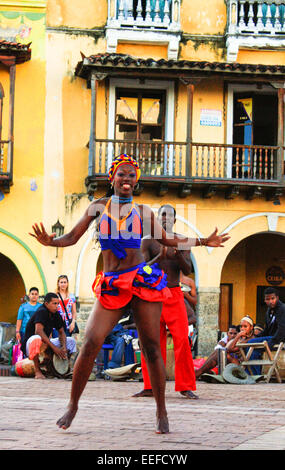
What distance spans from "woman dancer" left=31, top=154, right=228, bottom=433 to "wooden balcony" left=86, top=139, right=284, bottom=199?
13.5 meters

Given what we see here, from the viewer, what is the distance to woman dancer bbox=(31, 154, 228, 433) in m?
5.85

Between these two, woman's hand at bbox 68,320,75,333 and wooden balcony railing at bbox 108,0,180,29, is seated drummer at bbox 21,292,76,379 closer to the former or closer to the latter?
woman's hand at bbox 68,320,75,333

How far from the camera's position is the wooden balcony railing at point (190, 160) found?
2008cm

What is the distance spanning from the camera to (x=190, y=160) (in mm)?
20141

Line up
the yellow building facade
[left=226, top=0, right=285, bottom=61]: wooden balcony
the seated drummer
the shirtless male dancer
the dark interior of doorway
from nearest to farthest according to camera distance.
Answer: the shirtless male dancer → the seated drummer → the yellow building facade → [left=226, top=0, right=285, bottom=61]: wooden balcony → the dark interior of doorway

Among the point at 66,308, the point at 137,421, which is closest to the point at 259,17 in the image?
the point at 66,308

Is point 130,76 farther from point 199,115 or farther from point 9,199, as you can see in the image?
point 9,199

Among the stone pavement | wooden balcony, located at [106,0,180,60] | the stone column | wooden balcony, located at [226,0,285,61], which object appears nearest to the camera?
the stone pavement

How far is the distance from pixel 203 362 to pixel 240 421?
7984mm

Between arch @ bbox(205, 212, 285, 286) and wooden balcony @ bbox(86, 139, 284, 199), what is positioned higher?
wooden balcony @ bbox(86, 139, 284, 199)

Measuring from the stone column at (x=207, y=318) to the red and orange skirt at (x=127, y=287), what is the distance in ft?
47.4

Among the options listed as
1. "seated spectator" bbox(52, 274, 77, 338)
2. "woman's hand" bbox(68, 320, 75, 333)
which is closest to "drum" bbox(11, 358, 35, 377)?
"seated spectator" bbox(52, 274, 77, 338)

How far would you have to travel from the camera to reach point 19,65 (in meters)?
20.8
